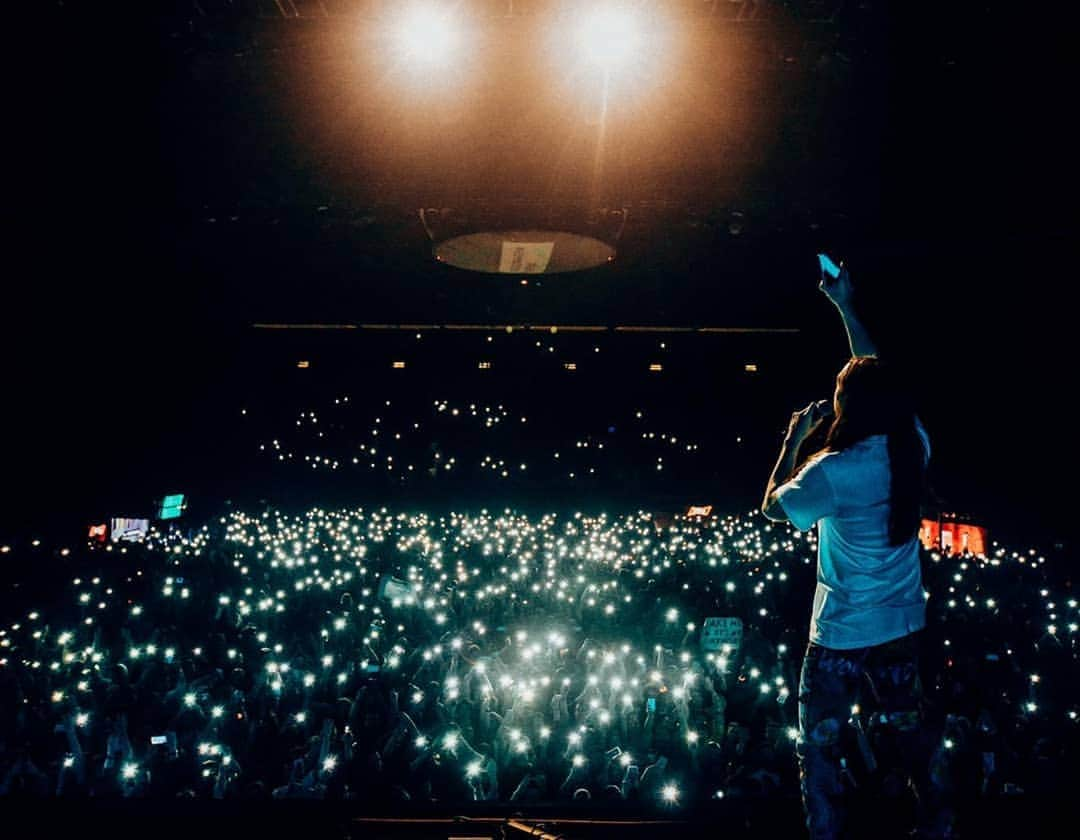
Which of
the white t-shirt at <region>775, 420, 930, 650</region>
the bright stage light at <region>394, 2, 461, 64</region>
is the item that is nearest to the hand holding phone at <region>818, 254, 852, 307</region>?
the white t-shirt at <region>775, 420, 930, 650</region>

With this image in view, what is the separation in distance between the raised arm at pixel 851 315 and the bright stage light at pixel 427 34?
270 cm

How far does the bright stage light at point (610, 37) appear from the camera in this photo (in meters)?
3.84

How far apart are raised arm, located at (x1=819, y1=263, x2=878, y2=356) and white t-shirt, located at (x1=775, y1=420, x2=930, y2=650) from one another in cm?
36

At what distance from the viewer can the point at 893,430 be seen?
85.0 inches

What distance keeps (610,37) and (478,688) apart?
6123mm

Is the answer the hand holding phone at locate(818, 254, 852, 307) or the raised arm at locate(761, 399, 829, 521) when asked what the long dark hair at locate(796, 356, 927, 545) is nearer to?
the raised arm at locate(761, 399, 829, 521)

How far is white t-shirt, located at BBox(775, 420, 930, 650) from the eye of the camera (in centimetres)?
215

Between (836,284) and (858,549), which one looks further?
(836,284)

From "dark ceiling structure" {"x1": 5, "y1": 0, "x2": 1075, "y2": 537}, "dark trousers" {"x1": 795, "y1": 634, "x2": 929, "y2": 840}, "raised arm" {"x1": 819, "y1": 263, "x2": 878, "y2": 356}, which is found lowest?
"dark trousers" {"x1": 795, "y1": 634, "x2": 929, "y2": 840}

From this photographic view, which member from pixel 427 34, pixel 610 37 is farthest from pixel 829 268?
pixel 427 34

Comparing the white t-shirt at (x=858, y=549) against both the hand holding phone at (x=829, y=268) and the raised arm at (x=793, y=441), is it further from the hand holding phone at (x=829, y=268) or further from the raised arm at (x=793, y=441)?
the hand holding phone at (x=829, y=268)

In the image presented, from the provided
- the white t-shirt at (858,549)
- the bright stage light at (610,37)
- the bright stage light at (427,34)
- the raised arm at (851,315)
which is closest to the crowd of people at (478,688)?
the white t-shirt at (858,549)

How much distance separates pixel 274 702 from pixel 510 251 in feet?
16.7

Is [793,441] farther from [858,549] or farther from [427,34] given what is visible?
[427,34]
